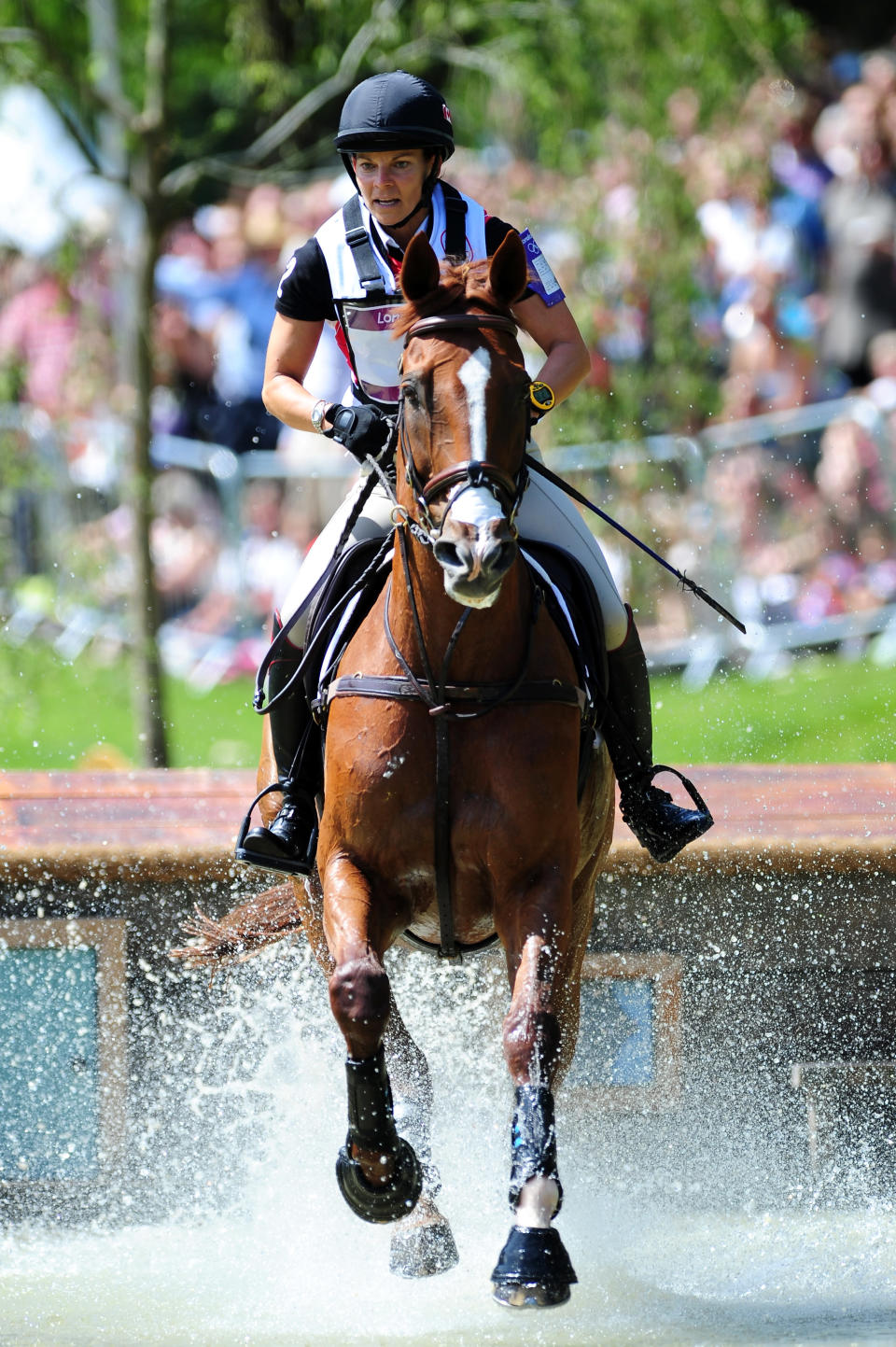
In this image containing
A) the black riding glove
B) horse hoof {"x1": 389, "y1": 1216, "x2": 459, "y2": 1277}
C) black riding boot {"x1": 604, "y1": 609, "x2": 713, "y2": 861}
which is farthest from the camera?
black riding boot {"x1": 604, "y1": 609, "x2": 713, "y2": 861}

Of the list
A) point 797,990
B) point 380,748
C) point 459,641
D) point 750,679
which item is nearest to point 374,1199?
point 380,748

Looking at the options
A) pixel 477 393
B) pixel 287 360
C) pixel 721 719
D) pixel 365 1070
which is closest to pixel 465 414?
pixel 477 393

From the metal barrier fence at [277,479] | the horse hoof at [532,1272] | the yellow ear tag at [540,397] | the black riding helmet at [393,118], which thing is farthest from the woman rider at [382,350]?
the metal barrier fence at [277,479]

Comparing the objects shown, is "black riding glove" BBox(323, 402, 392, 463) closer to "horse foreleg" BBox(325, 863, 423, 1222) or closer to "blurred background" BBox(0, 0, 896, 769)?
"horse foreleg" BBox(325, 863, 423, 1222)

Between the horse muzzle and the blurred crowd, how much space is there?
5573 millimetres

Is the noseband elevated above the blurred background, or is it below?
below

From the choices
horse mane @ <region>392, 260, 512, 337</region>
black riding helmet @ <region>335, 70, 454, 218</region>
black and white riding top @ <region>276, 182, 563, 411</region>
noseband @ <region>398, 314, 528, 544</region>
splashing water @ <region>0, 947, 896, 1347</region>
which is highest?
black riding helmet @ <region>335, 70, 454, 218</region>

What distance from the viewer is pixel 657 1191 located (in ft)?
18.1

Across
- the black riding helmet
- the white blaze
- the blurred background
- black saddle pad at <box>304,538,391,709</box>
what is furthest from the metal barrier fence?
the white blaze

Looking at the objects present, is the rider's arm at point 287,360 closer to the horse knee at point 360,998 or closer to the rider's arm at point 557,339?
the rider's arm at point 557,339

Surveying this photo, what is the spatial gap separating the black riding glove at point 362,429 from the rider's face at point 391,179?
0.61m

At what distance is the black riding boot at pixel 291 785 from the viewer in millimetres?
4684

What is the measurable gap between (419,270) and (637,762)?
1.68 metres

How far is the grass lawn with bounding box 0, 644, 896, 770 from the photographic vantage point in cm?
917
